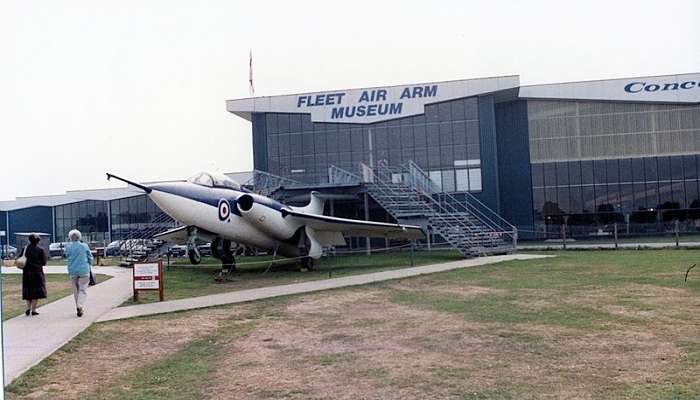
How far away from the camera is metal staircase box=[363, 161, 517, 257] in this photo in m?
28.3

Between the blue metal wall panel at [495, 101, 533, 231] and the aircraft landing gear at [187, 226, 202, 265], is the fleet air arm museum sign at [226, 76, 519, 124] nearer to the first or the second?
the blue metal wall panel at [495, 101, 533, 231]

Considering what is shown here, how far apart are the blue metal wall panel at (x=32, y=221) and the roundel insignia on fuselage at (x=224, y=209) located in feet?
17.6

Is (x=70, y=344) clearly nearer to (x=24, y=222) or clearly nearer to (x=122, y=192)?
(x=24, y=222)

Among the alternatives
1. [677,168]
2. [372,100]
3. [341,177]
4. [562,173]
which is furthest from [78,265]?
[677,168]

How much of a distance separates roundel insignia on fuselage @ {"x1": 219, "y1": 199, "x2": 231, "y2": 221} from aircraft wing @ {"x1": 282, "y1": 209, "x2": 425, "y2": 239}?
250cm

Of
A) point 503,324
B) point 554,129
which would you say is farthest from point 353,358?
point 554,129

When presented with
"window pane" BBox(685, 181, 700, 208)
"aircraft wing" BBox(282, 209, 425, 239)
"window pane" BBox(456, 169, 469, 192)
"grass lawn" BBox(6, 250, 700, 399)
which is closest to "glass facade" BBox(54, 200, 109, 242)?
"aircraft wing" BBox(282, 209, 425, 239)

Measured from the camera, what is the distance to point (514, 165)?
131 feet

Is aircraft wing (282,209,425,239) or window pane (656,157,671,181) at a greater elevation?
window pane (656,157,671,181)

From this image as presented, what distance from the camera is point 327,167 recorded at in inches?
1545

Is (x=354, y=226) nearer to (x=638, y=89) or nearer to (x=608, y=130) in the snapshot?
(x=608, y=130)

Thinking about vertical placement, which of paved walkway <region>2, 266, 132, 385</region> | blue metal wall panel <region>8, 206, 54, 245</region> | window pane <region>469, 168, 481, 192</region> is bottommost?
paved walkway <region>2, 266, 132, 385</region>

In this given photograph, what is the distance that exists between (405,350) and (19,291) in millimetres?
14415

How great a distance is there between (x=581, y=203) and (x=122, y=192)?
2760cm
